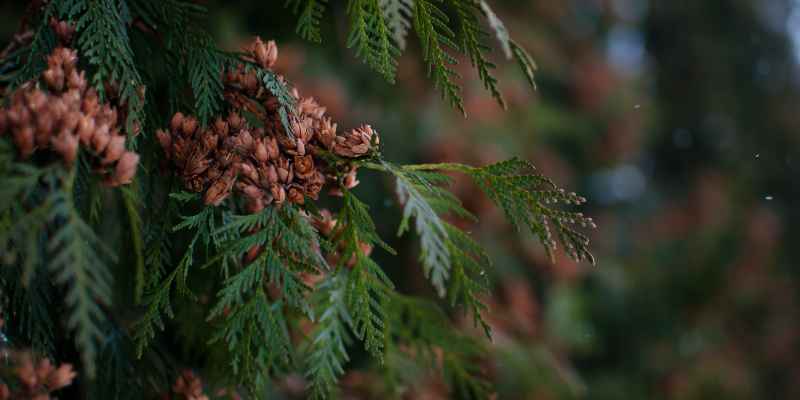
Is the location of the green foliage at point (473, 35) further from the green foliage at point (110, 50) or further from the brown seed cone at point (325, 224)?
the green foliage at point (110, 50)

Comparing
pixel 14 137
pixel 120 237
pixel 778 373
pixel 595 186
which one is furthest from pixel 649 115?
pixel 14 137

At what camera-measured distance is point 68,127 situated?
696 millimetres

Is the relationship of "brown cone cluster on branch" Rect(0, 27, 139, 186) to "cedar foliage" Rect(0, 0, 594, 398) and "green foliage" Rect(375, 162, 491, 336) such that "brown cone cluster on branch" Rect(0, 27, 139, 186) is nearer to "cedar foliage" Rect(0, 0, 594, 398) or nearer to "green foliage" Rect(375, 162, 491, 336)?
"cedar foliage" Rect(0, 0, 594, 398)

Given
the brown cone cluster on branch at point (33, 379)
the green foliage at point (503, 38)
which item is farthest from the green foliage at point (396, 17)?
the brown cone cluster on branch at point (33, 379)

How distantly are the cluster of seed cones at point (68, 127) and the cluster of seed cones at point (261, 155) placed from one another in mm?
98

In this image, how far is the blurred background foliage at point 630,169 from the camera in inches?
100

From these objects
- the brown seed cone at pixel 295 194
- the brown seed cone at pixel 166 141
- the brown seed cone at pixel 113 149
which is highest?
the brown seed cone at pixel 113 149

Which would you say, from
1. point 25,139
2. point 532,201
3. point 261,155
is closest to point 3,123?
point 25,139

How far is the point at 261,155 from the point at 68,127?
0.70ft

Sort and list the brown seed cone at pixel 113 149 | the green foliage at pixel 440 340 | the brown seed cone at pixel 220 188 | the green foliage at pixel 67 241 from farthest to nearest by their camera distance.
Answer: the green foliage at pixel 440 340, the brown seed cone at pixel 220 188, the brown seed cone at pixel 113 149, the green foliage at pixel 67 241

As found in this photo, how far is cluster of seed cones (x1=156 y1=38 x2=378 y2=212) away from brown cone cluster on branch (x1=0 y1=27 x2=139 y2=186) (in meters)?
0.10

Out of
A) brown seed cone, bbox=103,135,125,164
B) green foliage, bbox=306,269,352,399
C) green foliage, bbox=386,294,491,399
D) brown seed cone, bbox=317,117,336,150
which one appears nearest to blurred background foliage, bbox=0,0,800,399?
green foliage, bbox=386,294,491,399

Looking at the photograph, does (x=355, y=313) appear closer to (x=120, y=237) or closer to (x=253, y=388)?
(x=253, y=388)

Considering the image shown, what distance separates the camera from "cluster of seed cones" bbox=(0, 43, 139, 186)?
26.7 inches
